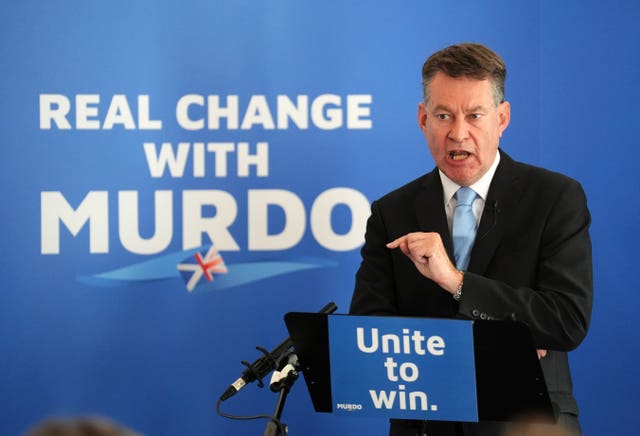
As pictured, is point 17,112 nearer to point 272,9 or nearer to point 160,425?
point 272,9

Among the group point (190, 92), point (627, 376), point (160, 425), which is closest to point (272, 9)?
point (190, 92)

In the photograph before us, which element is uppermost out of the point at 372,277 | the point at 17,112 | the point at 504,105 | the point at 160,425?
the point at 17,112

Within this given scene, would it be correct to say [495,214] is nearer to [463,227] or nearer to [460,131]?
[463,227]

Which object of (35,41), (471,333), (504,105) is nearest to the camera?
(471,333)

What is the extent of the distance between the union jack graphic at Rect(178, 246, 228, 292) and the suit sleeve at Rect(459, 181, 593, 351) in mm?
1670

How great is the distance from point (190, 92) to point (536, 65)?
1.48 metres

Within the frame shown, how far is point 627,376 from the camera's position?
366cm

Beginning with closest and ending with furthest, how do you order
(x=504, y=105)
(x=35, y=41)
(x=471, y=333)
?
(x=471, y=333) → (x=504, y=105) → (x=35, y=41)

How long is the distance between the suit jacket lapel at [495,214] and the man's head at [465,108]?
6 cm

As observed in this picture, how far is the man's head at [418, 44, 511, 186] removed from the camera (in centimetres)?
239

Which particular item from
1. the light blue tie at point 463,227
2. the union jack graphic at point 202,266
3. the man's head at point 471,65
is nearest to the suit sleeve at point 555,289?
the light blue tie at point 463,227

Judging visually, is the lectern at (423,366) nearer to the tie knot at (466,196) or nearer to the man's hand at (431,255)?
the man's hand at (431,255)

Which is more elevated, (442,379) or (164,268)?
(164,268)

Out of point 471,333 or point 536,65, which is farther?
point 536,65
